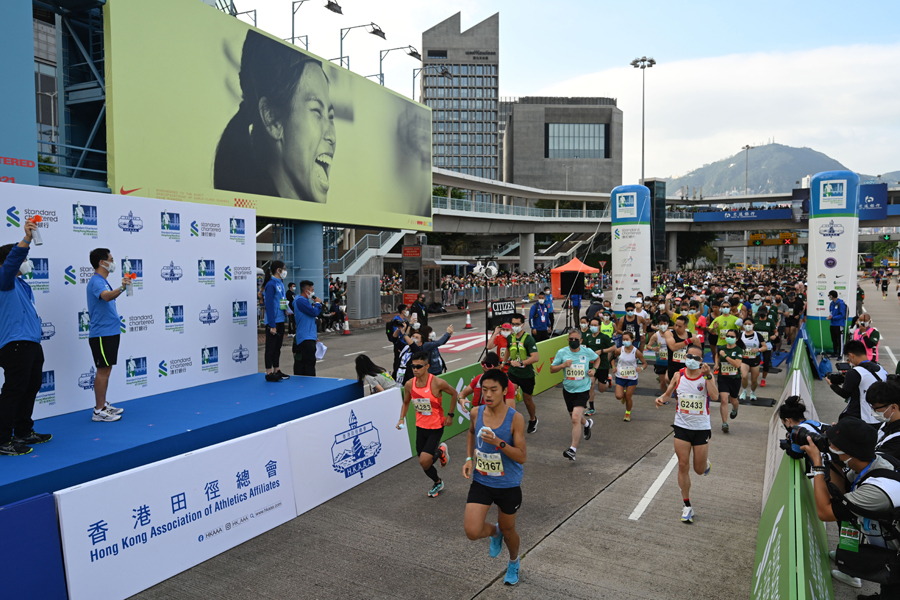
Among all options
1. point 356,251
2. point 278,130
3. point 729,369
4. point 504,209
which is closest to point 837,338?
point 729,369

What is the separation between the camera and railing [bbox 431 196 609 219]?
44875mm

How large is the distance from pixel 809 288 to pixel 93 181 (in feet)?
70.5

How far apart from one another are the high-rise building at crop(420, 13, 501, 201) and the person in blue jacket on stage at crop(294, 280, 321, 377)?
132 metres

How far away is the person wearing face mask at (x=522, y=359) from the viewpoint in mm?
10109

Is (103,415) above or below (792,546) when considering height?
below

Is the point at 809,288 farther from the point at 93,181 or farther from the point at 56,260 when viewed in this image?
the point at 93,181

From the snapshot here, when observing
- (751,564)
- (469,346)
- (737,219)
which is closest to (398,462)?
(751,564)

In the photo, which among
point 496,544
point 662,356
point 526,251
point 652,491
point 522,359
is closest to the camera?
point 496,544

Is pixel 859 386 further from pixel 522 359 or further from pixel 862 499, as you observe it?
pixel 522 359

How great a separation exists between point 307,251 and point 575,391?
1947 centimetres

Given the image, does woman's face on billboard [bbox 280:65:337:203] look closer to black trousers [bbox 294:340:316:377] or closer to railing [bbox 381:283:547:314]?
railing [bbox 381:283:547:314]

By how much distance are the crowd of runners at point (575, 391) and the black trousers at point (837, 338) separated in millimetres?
2004

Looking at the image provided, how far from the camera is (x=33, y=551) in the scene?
4.73 metres

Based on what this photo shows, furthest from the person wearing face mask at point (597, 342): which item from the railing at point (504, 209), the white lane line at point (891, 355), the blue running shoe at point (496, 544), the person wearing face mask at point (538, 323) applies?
the railing at point (504, 209)
